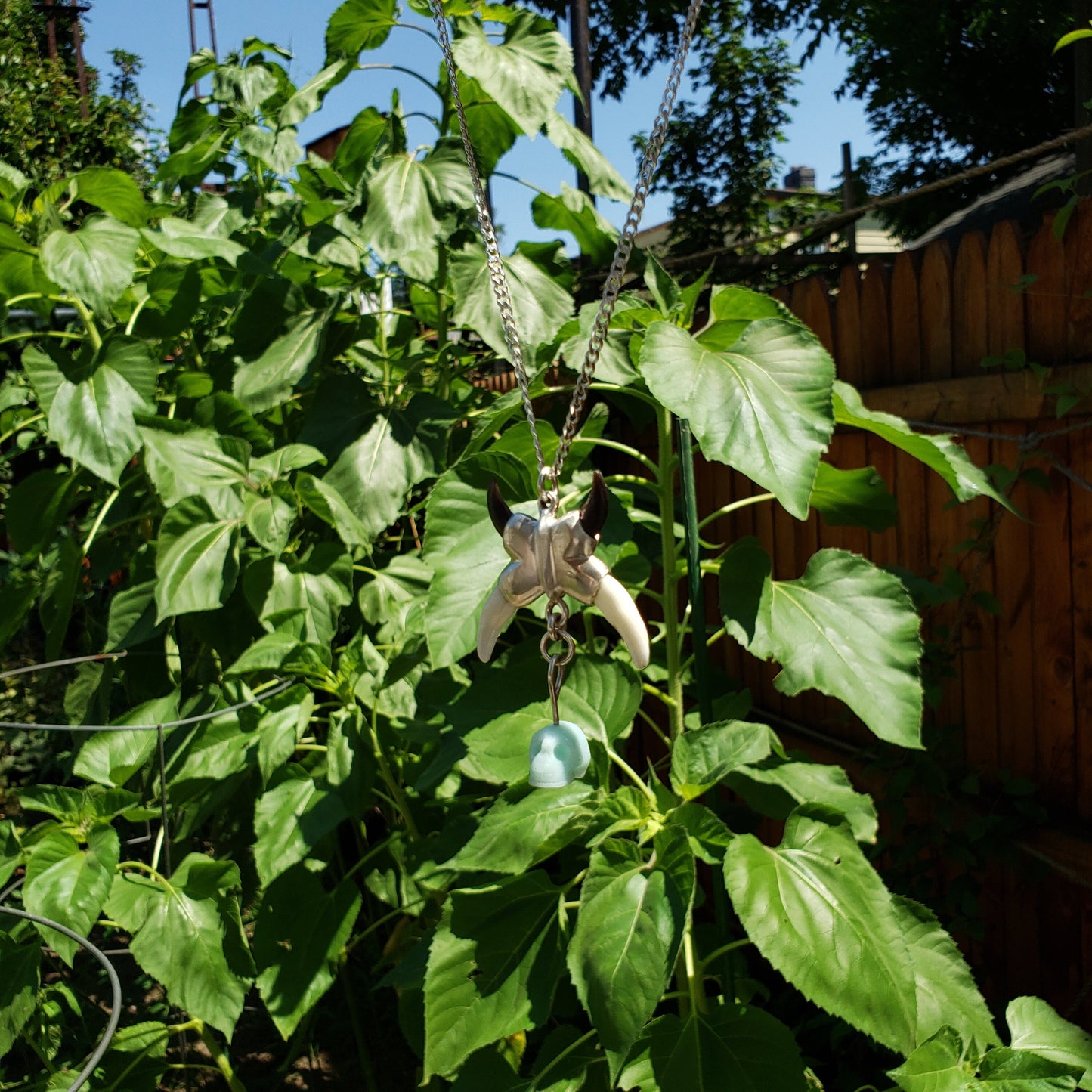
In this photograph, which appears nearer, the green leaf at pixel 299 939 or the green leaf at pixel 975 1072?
the green leaf at pixel 975 1072

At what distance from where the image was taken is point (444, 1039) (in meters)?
1.58

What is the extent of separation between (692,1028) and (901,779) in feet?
3.87

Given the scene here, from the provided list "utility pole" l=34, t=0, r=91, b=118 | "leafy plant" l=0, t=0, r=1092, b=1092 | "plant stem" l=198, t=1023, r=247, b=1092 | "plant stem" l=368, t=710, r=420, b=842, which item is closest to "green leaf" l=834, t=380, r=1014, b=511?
"leafy plant" l=0, t=0, r=1092, b=1092

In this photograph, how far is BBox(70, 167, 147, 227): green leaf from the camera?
2.70m

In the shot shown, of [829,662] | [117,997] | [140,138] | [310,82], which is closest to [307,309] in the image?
[310,82]

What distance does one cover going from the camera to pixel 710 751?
5.45 feet

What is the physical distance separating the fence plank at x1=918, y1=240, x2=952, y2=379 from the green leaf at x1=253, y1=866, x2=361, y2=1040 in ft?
6.14

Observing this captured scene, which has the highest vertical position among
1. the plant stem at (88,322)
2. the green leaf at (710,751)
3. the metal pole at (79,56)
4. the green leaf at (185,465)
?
the metal pole at (79,56)

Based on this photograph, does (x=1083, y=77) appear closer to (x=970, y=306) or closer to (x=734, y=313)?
(x=970, y=306)

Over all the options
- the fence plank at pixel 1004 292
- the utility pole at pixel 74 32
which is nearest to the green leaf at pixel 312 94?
the fence plank at pixel 1004 292

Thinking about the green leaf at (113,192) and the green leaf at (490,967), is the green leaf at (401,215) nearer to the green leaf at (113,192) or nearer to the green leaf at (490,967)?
the green leaf at (113,192)

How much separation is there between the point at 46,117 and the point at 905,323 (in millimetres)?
6073

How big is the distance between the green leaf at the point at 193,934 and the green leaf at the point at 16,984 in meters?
0.16

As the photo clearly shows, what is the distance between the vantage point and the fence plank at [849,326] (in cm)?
295
